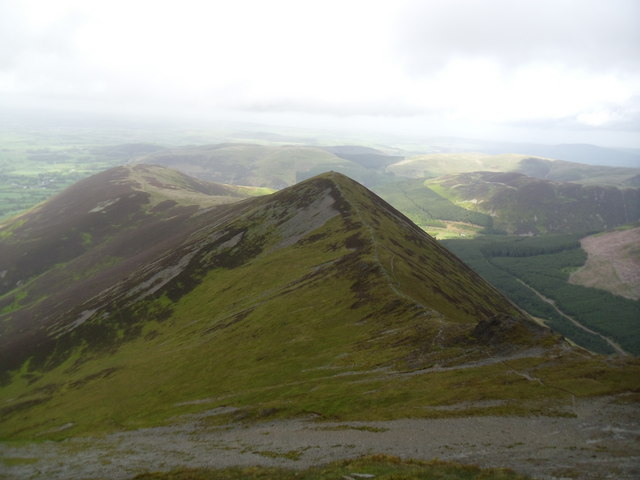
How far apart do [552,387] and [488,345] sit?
14.1 m

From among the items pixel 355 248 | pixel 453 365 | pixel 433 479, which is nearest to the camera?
pixel 433 479

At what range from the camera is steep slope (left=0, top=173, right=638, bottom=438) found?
183 feet

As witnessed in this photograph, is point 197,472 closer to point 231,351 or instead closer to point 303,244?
point 231,351

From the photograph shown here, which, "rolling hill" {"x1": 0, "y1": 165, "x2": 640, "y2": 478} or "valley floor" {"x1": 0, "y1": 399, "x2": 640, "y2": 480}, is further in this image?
"rolling hill" {"x1": 0, "y1": 165, "x2": 640, "y2": 478}

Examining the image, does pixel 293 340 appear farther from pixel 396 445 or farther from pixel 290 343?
pixel 396 445

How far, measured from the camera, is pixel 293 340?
7969 cm

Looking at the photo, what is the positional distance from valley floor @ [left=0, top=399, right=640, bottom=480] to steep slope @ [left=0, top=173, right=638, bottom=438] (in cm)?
336

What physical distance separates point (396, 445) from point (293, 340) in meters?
40.4

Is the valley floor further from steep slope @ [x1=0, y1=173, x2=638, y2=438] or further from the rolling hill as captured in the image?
steep slope @ [x1=0, y1=173, x2=638, y2=438]

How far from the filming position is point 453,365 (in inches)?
2373

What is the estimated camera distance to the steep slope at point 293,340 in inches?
2194

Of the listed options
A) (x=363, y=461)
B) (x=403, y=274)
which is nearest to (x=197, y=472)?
(x=363, y=461)

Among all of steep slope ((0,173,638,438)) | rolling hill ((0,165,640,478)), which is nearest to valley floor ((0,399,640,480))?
rolling hill ((0,165,640,478))

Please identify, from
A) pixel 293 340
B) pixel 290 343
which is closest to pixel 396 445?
pixel 290 343
